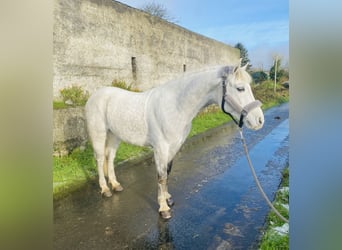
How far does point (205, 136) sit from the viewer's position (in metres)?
5.88

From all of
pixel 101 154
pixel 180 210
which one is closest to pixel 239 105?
pixel 180 210

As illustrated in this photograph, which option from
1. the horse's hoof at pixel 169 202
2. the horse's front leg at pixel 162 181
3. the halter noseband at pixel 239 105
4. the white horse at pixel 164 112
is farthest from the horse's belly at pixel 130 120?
the halter noseband at pixel 239 105

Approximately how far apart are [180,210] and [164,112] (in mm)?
912

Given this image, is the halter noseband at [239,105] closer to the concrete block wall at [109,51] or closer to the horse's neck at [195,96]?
the horse's neck at [195,96]

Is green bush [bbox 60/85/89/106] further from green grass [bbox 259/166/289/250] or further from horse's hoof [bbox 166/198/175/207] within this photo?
green grass [bbox 259/166/289/250]

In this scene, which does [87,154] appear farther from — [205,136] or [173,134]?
[205,136]

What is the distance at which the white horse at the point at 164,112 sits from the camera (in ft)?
6.27

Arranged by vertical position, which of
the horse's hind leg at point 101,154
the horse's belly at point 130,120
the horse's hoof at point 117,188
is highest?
the horse's belly at point 130,120

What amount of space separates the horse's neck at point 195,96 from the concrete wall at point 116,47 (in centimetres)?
158

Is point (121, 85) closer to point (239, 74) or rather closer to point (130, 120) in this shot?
point (130, 120)

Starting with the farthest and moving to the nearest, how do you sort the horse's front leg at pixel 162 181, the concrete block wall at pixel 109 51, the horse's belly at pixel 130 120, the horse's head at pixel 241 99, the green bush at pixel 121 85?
the green bush at pixel 121 85 < the concrete block wall at pixel 109 51 < the horse's belly at pixel 130 120 < the horse's front leg at pixel 162 181 < the horse's head at pixel 241 99

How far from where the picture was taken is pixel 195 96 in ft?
7.27
